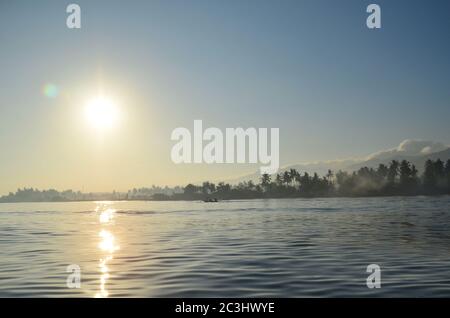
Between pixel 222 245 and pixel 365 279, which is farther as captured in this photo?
pixel 222 245

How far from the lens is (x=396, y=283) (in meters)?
23.0

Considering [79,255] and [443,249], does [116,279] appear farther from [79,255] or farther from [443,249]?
[443,249]

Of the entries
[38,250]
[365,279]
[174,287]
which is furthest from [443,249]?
[38,250]

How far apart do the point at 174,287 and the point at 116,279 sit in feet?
13.9

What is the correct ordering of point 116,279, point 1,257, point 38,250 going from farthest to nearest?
point 38,250, point 1,257, point 116,279

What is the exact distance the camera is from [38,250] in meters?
42.5

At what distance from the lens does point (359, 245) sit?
4359cm
